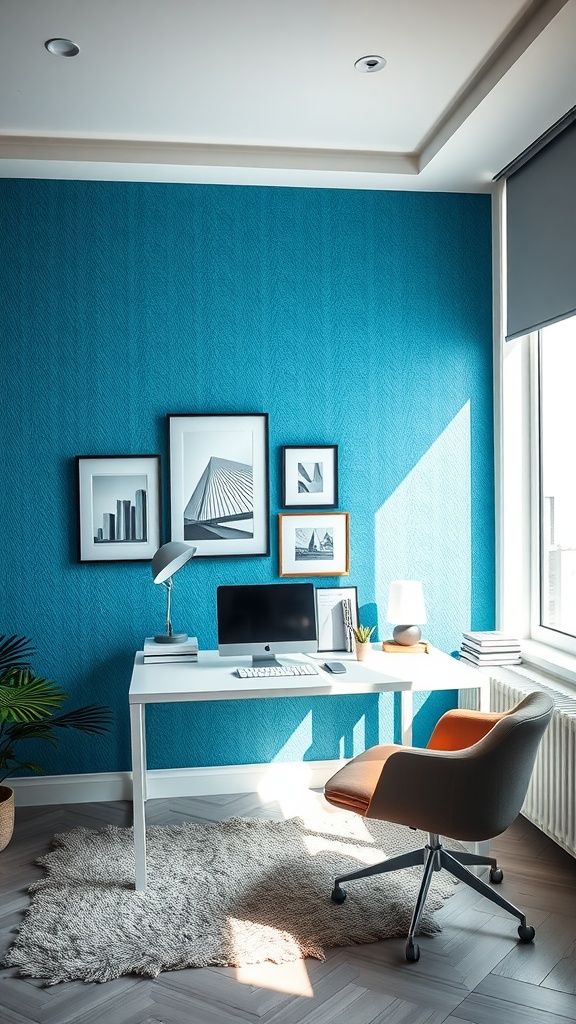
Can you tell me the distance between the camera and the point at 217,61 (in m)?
2.74

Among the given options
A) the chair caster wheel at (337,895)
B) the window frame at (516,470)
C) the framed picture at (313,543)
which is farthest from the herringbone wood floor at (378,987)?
the framed picture at (313,543)

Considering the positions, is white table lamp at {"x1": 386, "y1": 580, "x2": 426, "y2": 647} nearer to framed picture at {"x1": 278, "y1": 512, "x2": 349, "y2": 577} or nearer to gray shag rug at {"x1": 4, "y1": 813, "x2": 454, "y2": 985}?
framed picture at {"x1": 278, "y1": 512, "x2": 349, "y2": 577}

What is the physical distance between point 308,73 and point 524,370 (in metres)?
1.66

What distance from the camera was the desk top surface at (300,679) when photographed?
2922mm

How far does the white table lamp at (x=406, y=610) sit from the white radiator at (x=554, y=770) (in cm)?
41

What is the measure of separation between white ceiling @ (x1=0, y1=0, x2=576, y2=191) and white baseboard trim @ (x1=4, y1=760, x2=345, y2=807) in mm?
2638

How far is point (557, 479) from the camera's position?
358 centimetres

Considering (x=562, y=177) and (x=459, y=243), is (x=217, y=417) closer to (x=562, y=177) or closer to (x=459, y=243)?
(x=459, y=243)

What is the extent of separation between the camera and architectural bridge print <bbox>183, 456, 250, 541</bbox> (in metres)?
3.68

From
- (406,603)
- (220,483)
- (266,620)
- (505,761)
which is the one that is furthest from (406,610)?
(505,761)

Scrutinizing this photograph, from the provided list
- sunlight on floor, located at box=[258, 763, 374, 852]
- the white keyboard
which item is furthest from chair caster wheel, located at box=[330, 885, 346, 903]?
the white keyboard

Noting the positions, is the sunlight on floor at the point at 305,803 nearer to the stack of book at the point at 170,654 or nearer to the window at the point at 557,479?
the stack of book at the point at 170,654

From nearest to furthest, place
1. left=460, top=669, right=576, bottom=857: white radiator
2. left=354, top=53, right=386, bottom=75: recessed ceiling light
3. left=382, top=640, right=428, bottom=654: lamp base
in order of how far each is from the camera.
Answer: left=354, top=53, right=386, bottom=75: recessed ceiling light < left=460, top=669, right=576, bottom=857: white radiator < left=382, top=640, right=428, bottom=654: lamp base

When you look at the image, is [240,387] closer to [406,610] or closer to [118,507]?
[118,507]
